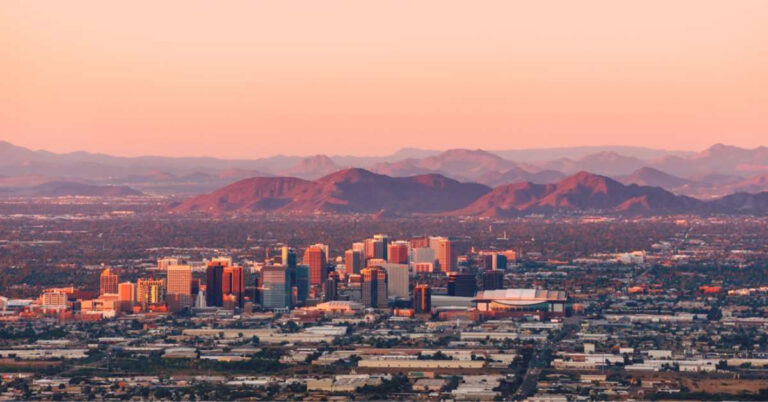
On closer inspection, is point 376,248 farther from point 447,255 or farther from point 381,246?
point 447,255

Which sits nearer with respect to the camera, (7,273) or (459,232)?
(7,273)

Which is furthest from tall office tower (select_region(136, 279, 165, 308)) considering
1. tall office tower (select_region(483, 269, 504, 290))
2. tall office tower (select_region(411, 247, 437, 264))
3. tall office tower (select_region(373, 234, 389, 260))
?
tall office tower (select_region(411, 247, 437, 264))

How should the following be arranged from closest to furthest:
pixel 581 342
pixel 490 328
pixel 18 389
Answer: pixel 18 389 < pixel 581 342 < pixel 490 328

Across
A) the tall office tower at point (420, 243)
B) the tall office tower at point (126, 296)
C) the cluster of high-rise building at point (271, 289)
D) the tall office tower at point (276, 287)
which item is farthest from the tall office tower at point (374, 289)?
the tall office tower at point (420, 243)

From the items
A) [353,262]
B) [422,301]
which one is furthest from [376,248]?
[422,301]

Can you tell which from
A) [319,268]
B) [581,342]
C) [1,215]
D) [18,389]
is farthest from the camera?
[1,215]

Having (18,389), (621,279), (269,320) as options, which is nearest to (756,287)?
(621,279)

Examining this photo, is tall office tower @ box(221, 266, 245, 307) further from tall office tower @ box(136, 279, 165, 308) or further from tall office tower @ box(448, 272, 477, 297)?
tall office tower @ box(448, 272, 477, 297)

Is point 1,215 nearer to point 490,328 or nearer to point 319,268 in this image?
point 319,268
